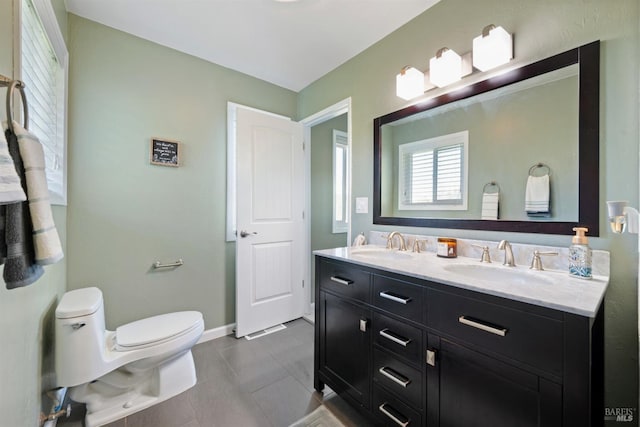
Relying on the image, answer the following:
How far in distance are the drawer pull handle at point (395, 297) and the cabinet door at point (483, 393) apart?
0.17 metres

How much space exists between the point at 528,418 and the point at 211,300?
2213mm

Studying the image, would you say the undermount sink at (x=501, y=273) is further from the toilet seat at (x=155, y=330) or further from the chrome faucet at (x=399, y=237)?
the toilet seat at (x=155, y=330)

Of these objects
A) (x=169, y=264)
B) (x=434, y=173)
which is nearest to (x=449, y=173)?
(x=434, y=173)

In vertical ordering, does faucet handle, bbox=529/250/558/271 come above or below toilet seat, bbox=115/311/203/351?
above

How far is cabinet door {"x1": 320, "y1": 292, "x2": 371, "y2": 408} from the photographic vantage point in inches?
51.7

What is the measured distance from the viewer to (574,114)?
1148mm

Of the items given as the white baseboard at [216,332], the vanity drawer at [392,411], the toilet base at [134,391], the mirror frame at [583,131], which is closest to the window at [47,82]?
the toilet base at [134,391]

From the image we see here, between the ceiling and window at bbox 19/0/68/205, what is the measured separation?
43 centimetres

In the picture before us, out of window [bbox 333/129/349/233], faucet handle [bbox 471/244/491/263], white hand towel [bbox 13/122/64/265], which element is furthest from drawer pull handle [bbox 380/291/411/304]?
window [bbox 333/129/349/233]

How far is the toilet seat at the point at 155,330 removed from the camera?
4.80 ft

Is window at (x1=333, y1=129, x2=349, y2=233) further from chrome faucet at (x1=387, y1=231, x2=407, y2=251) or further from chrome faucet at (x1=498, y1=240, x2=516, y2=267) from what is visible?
chrome faucet at (x1=498, y1=240, x2=516, y2=267)

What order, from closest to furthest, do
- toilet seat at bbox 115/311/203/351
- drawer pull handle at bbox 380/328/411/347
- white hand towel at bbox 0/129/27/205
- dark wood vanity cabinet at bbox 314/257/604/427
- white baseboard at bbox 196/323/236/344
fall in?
white hand towel at bbox 0/129/27/205
dark wood vanity cabinet at bbox 314/257/604/427
drawer pull handle at bbox 380/328/411/347
toilet seat at bbox 115/311/203/351
white baseboard at bbox 196/323/236/344

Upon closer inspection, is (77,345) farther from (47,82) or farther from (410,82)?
(410,82)

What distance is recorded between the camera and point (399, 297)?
45.5 inches
